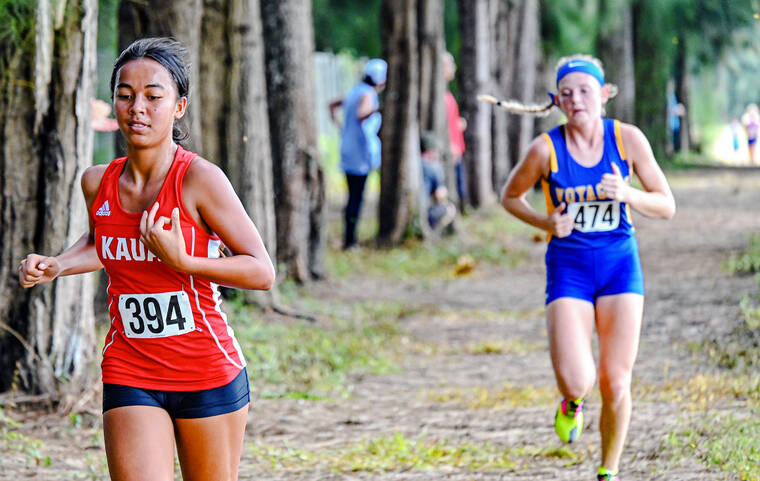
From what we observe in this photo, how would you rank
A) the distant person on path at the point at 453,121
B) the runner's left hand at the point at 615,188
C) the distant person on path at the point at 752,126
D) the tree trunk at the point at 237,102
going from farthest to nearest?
the distant person on path at the point at 752,126
the distant person on path at the point at 453,121
the tree trunk at the point at 237,102
the runner's left hand at the point at 615,188

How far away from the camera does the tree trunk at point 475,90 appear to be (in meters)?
18.2

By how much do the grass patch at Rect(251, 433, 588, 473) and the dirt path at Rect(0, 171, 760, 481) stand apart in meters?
0.02

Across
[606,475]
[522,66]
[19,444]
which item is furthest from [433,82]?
[606,475]

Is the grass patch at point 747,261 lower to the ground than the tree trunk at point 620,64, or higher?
lower

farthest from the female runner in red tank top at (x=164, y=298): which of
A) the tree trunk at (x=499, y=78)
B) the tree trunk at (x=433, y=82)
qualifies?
the tree trunk at (x=499, y=78)

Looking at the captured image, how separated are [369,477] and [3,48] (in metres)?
3.03

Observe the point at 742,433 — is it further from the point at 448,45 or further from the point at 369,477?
the point at 448,45

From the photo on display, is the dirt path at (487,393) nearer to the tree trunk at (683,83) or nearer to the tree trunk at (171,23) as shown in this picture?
the tree trunk at (171,23)

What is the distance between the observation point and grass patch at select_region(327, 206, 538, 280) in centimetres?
1329

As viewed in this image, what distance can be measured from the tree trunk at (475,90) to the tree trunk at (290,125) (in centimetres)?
703

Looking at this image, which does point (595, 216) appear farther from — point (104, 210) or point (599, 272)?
point (104, 210)

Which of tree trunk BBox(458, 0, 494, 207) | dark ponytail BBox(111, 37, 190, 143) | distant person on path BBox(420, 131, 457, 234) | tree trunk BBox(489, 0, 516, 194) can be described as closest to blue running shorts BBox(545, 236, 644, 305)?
dark ponytail BBox(111, 37, 190, 143)

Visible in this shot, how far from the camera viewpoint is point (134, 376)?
3.51 m

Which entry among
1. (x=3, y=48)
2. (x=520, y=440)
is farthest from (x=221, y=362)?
(x=3, y=48)
